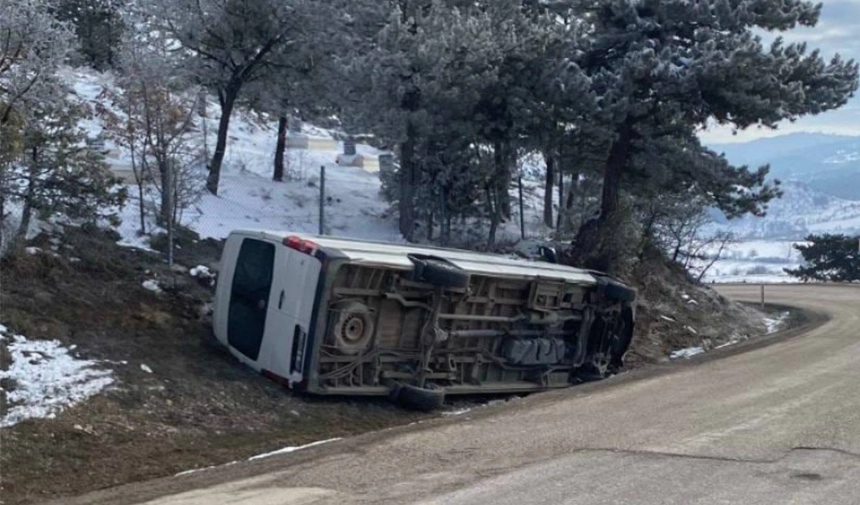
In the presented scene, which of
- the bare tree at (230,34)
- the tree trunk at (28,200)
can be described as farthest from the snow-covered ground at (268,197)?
→ the tree trunk at (28,200)

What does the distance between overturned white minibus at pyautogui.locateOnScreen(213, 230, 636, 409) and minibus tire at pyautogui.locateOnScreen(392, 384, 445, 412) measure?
0.02 m

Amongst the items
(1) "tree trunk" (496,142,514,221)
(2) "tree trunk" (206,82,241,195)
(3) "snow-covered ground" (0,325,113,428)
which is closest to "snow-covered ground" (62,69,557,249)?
(2) "tree trunk" (206,82,241,195)

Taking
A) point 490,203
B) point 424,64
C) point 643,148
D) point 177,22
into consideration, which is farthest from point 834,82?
point 177,22

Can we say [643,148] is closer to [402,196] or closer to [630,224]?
[630,224]

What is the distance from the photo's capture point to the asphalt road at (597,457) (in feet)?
26.0

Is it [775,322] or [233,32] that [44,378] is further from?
[775,322]

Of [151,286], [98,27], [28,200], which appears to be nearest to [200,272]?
[151,286]

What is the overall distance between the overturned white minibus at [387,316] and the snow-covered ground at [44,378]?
6.80ft

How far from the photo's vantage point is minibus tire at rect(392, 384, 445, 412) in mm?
12445

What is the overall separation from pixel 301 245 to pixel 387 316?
1447 millimetres

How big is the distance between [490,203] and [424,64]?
5025 millimetres

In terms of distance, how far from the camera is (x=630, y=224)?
22.9 m

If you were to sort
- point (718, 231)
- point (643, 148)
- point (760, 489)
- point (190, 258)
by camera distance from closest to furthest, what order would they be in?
point (760, 489) < point (190, 258) < point (643, 148) < point (718, 231)

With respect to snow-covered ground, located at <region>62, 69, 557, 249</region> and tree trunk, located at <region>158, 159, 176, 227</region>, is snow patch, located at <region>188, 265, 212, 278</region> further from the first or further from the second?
snow-covered ground, located at <region>62, 69, 557, 249</region>
